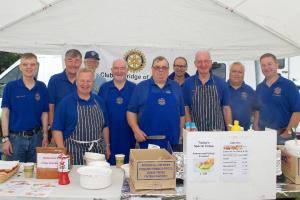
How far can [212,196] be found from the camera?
2.37m

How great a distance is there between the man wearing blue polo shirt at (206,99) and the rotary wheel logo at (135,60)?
3.20 feet

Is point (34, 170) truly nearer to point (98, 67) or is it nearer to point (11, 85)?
point (11, 85)

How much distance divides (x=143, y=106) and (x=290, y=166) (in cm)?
155

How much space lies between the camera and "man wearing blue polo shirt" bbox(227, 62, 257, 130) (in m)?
4.48

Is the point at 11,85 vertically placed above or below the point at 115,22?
below

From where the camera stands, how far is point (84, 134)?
330cm

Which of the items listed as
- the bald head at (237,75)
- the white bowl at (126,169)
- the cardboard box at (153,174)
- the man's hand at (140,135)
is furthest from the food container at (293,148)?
the bald head at (237,75)

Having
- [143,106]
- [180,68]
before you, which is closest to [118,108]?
[143,106]

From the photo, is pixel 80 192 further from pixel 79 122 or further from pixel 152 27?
pixel 152 27

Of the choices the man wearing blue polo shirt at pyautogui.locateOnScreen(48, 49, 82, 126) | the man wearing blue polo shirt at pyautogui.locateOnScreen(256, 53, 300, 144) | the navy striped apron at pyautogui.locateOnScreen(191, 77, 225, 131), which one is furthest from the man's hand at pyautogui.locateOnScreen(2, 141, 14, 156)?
the man wearing blue polo shirt at pyautogui.locateOnScreen(256, 53, 300, 144)

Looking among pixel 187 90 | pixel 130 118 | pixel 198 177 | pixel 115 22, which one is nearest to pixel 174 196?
pixel 198 177

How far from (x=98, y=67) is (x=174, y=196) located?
2925 mm

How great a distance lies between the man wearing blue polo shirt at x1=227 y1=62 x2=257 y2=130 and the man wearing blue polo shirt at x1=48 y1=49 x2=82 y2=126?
183cm

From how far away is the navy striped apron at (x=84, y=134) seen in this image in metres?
3.28
